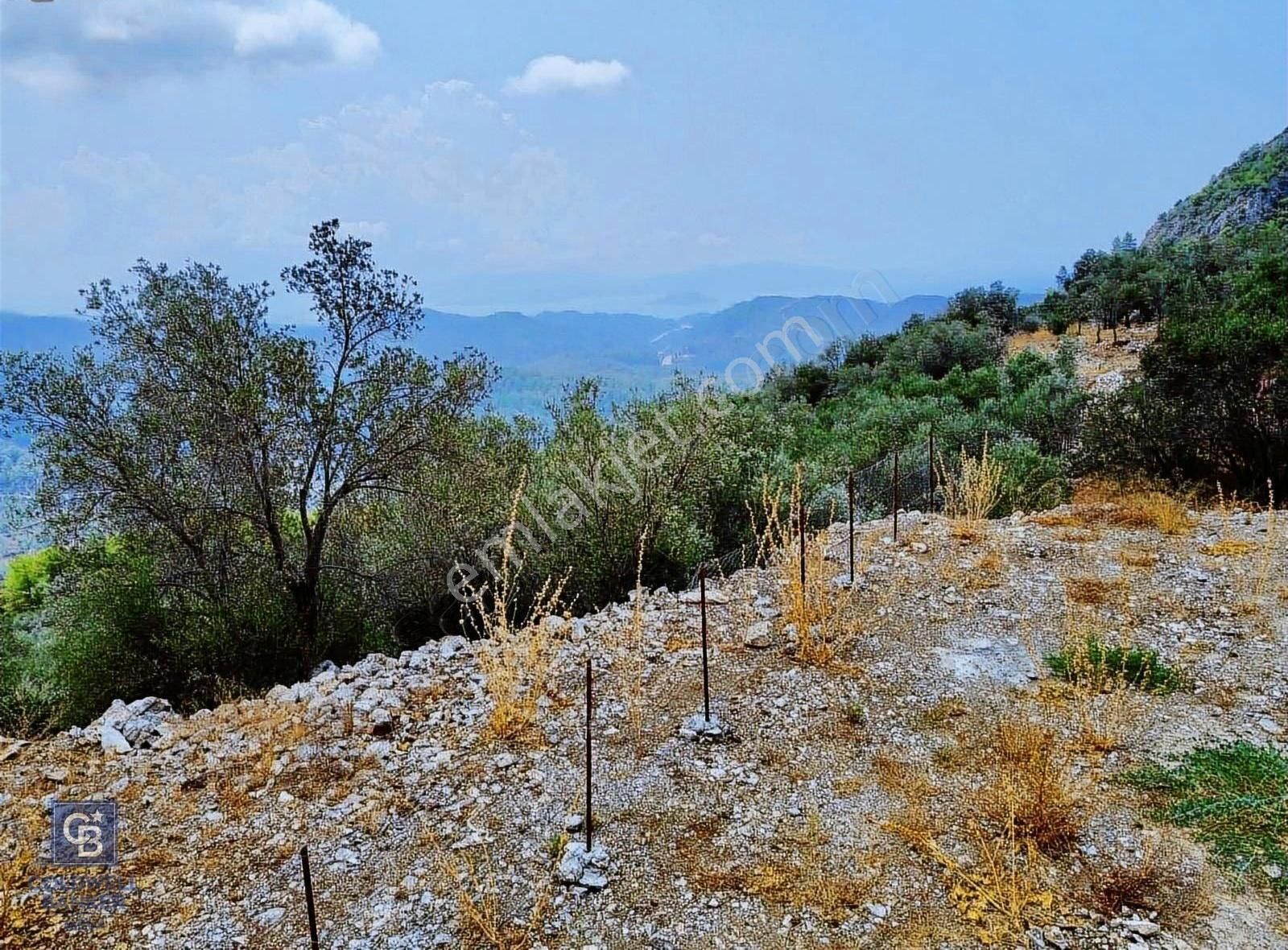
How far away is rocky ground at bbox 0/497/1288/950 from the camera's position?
3.31m

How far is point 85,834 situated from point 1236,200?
64.5 m

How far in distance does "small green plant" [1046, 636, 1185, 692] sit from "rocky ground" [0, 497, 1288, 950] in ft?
0.40

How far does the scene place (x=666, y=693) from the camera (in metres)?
5.47

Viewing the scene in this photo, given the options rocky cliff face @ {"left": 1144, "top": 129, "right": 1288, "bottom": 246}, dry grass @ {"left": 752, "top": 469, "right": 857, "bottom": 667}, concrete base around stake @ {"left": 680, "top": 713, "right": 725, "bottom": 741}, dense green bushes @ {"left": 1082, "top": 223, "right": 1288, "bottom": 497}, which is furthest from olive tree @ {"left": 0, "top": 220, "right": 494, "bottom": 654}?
rocky cliff face @ {"left": 1144, "top": 129, "right": 1288, "bottom": 246}

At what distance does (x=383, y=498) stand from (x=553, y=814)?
21.6 ft

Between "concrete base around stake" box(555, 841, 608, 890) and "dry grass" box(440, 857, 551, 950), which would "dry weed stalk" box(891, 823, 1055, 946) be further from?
"dry grass" box(440, 857, 551, 950)

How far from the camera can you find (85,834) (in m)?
4.14

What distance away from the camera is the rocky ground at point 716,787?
331 cm

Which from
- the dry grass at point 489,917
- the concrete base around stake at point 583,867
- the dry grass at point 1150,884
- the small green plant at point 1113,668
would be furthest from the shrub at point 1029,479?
the dry grass at point 489,917

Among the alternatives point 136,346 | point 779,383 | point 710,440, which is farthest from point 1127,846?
point 779,383

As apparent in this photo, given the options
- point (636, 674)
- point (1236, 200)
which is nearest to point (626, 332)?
point (1236, 200)

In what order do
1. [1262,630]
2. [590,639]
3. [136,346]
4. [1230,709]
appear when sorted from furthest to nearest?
[136,346] < [590,639] < [1262,630] < [1230,709]

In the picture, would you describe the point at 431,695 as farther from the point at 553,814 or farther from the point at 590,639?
the point at 553,814

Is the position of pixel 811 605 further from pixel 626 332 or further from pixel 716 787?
pixel 626 332
